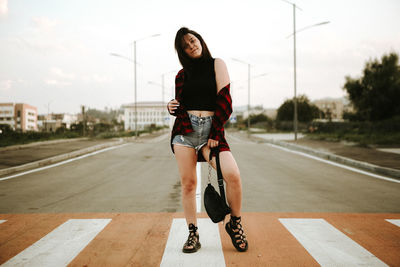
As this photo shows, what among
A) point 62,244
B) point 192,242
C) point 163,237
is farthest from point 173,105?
point 62,244

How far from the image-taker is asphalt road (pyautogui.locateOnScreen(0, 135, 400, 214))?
484cm

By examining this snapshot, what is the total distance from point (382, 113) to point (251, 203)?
118 ft

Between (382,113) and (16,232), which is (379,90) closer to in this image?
(382,113)

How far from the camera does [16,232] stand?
366 cm

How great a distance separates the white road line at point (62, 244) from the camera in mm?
2871

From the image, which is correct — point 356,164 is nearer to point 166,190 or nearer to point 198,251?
point 166,190

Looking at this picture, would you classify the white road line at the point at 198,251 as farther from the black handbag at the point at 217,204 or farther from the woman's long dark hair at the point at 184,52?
the woman's long dark hair at the point at 184,52

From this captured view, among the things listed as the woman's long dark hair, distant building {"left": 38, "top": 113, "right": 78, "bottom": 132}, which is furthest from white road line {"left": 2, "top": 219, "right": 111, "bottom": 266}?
distant building {"left": 38, "top": 113, "right": 78, "bottom": 132}

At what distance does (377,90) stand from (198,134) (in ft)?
126

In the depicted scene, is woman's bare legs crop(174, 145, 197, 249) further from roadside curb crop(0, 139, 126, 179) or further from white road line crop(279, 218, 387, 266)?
roadside curb crop(0, 139, 126, 179)

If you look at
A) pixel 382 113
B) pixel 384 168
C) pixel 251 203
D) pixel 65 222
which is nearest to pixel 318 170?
pixel 384 168

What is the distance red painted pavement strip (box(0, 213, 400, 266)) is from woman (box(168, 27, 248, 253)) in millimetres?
287

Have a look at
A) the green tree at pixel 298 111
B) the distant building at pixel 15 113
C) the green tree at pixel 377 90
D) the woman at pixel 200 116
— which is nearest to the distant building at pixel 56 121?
the distant building at pixel 15 113

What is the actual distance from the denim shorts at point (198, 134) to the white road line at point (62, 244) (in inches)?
54.6
